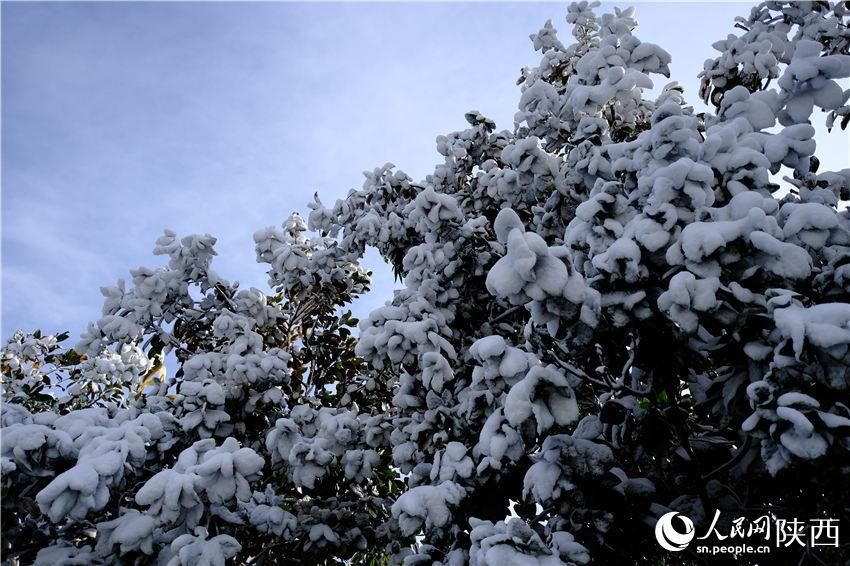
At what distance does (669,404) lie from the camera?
9.30ft

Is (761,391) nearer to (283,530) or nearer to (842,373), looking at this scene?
(842,373)

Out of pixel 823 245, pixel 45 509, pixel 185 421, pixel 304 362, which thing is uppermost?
pixel 304 362

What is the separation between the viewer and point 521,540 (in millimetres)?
2543

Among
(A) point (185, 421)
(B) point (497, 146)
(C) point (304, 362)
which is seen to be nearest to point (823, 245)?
(B) point (497, 146)

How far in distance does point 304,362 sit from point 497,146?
125 inches

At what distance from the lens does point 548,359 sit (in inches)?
125

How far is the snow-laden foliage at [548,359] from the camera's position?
2.42 m

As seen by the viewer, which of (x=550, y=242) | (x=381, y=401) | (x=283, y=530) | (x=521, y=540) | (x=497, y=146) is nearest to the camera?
(x=521, y=540)

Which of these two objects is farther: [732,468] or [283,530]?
[283,530]

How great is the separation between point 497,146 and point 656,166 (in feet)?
8.78

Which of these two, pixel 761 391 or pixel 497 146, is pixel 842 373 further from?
pixel 497 146

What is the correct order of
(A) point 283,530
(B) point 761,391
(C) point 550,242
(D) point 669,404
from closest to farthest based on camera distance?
1. (B) point 761,391
2. (D) point 669,404
3. (A) point 283,530
4. (C) point 550,242

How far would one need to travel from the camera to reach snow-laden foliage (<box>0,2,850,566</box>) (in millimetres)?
2422

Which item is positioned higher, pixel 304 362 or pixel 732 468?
pixel 304 362
